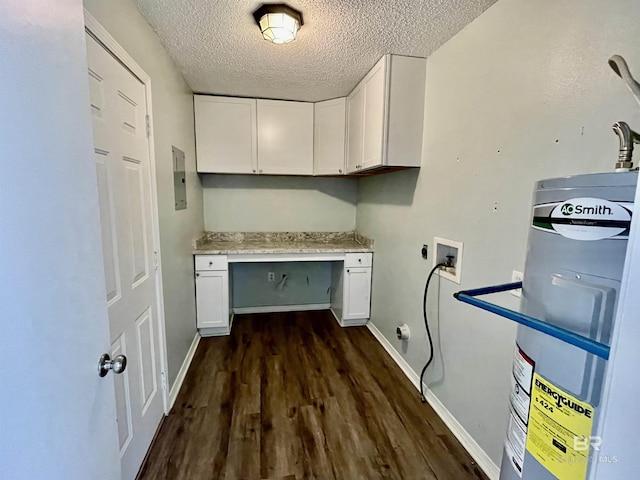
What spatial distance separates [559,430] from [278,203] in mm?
3095

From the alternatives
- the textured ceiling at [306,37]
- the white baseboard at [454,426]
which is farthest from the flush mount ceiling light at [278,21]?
the white baseboard at [454,426]

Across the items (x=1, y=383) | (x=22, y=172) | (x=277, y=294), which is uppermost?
(x=22, y=172)

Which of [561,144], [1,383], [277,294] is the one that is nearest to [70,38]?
[1,383]

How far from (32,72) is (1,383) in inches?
21.5

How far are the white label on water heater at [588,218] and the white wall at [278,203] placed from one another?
9.57ft

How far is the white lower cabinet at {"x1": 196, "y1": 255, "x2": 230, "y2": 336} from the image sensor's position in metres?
2.74

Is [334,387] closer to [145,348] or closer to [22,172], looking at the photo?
[145,348]

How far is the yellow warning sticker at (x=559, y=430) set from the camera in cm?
57

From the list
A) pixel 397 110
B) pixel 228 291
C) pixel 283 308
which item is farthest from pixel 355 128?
pixel 283 308

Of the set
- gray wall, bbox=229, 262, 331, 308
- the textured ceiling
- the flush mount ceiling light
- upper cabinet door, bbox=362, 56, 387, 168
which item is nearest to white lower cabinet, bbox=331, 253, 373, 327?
gray wall, bbox=229, 262, 331, 308

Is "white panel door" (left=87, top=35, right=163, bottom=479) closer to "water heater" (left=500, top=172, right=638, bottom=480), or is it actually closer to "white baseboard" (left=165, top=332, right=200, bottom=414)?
"white baseboard" (left=165, top=332, right=200, bottom=414)

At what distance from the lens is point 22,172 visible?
53 centimetres

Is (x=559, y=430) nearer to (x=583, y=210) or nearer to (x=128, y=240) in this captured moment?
(x=583, y=210)

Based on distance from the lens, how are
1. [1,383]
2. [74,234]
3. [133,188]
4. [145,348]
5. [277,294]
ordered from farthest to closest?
[277,294] → [145,348] → [133,188] → [74,234] → [1,383]
